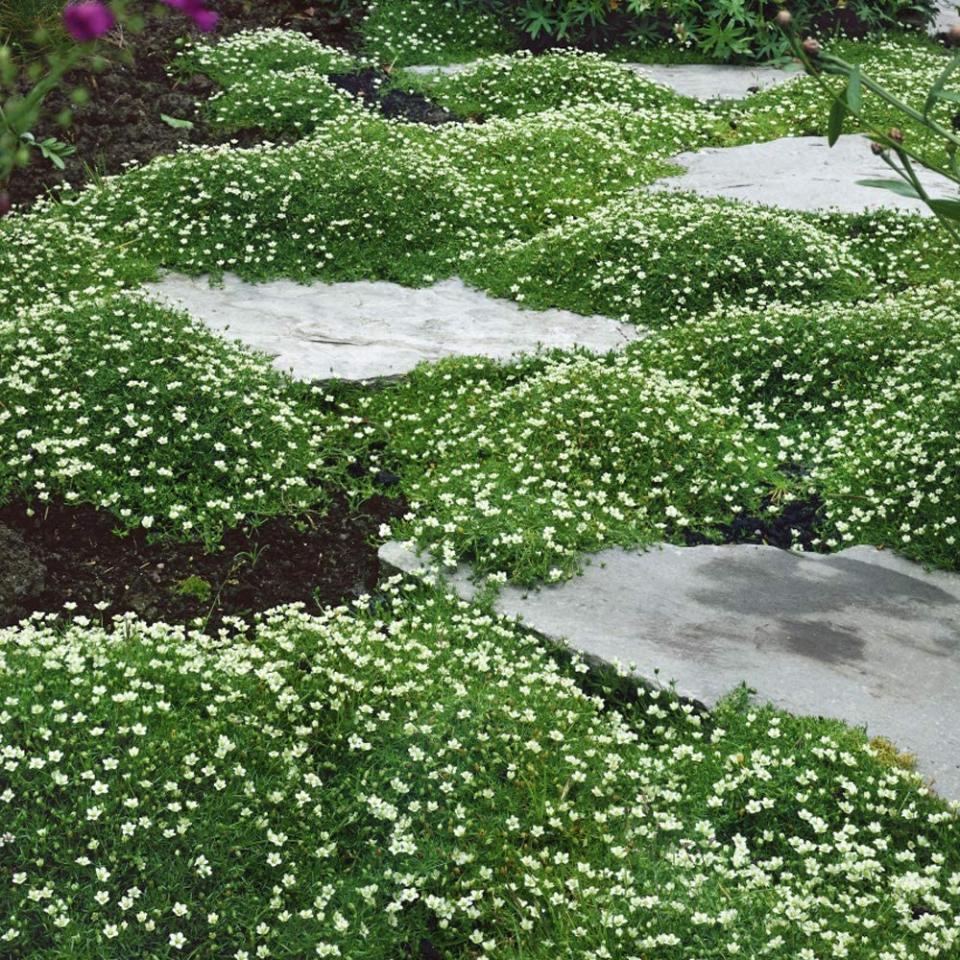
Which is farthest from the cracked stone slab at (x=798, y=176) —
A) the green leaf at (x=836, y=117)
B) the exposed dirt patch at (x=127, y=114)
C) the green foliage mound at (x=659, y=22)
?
the green leaf at (x=836, y=117)

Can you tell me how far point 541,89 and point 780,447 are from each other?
843 cm

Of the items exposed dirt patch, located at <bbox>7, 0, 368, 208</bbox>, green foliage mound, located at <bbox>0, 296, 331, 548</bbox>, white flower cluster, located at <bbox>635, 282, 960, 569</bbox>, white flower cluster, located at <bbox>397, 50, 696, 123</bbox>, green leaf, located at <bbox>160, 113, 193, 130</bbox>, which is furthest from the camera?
white flower cluster, located at <bbox>397, 50, 696, 123</bbox>

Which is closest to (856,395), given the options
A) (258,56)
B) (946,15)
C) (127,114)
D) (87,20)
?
(87,20)

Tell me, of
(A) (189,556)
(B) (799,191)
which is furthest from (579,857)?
(B) (799,191)

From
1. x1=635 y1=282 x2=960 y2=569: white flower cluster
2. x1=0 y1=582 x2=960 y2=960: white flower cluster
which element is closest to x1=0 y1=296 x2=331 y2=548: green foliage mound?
x1=0 y1=582 x2=960 y2=960: white flower cluster

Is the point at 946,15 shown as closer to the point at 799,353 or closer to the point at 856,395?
the point at 799,353

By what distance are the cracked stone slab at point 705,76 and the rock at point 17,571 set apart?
1093 cm

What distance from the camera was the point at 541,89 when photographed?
15.3 metres

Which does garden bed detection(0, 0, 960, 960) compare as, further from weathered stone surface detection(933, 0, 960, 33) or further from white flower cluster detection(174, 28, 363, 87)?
weathered stone surface detection(933, 0, 960, 33)

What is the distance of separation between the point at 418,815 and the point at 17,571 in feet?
9.80

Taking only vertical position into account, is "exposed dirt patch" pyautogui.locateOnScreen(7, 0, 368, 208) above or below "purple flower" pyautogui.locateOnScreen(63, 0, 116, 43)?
below

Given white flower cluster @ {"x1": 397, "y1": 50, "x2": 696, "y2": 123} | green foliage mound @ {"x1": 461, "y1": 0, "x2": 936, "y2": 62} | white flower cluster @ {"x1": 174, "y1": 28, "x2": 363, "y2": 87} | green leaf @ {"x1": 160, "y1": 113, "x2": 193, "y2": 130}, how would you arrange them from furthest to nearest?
green foliage mound @ {"x1": 461, "y1": 0, "x2": 936, "y2": 62}, white flower cluster @ {"x1": 397, "y1": 50, "x2": 696, "y2": 123}, white flower cluster @ {"x1": 174, "y1": 28, "x2": 363, "y2": 87}, green leaf @ {"x1": 160, "y1": 113, "x2": 193, "y2": 130}

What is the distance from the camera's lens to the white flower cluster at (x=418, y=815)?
15.0 feet

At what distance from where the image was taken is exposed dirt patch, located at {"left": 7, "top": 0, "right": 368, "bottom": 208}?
1220cm
